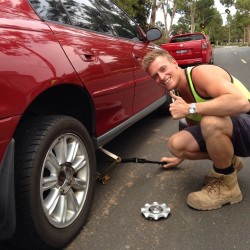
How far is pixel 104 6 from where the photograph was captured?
375 cm

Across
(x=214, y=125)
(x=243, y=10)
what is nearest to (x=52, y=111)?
(x=214, y=125)

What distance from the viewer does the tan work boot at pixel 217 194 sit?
8.94ft

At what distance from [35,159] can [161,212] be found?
41.9 inches

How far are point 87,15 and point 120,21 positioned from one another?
0.86 metres

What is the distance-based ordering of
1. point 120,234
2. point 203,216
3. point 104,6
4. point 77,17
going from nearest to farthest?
point 120,234
point 203,216
point 77,17
point 104,6

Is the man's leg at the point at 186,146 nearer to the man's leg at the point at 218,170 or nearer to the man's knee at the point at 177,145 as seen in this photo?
the man's knee at the point at 177,145

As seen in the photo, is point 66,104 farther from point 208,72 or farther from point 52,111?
point 208,72

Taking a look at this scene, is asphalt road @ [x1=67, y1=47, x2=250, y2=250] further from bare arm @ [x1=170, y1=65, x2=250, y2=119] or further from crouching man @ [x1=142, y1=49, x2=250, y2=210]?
bare arm @ [x1=170, y1=65, x2=250, y2=119]

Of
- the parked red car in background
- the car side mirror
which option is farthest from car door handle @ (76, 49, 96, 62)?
the parked red car in background

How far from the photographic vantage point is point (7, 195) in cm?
186

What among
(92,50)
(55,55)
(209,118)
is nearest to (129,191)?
(209,118)

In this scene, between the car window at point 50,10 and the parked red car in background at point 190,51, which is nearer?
the car window at point 50,10

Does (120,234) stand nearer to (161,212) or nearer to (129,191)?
(161,212)

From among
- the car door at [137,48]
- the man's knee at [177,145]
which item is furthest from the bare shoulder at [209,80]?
the car door at [137,48]
